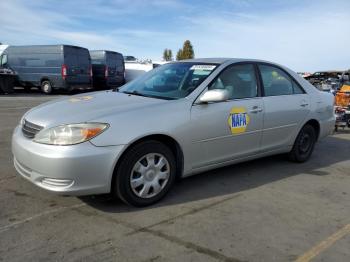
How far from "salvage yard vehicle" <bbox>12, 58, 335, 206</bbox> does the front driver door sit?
0.01m

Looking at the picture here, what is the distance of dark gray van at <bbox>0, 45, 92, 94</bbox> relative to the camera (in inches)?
780

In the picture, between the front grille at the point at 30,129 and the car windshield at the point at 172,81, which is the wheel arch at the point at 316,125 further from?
the front grille at the point at 30,129

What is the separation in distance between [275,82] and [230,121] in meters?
1.27

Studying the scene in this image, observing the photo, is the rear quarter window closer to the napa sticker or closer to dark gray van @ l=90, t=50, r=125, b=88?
the napa sticker

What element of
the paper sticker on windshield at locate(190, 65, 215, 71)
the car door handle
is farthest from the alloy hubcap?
the car door handle

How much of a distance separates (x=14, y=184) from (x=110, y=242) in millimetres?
1902

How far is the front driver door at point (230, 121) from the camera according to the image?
454 centimetres

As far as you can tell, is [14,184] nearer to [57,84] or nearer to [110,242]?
[110,242]

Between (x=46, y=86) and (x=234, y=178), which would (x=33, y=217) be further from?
(x=46, y=86)

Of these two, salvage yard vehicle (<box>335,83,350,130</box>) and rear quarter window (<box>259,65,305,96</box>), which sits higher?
rear quarter window (<box>259,65,305,96</box>)

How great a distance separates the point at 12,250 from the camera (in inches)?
127

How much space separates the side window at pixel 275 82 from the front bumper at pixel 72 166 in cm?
252

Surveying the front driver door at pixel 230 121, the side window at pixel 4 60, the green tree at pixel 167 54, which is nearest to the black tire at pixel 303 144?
the front driver door at pixel 230 121

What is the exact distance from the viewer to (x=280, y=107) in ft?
18.2
